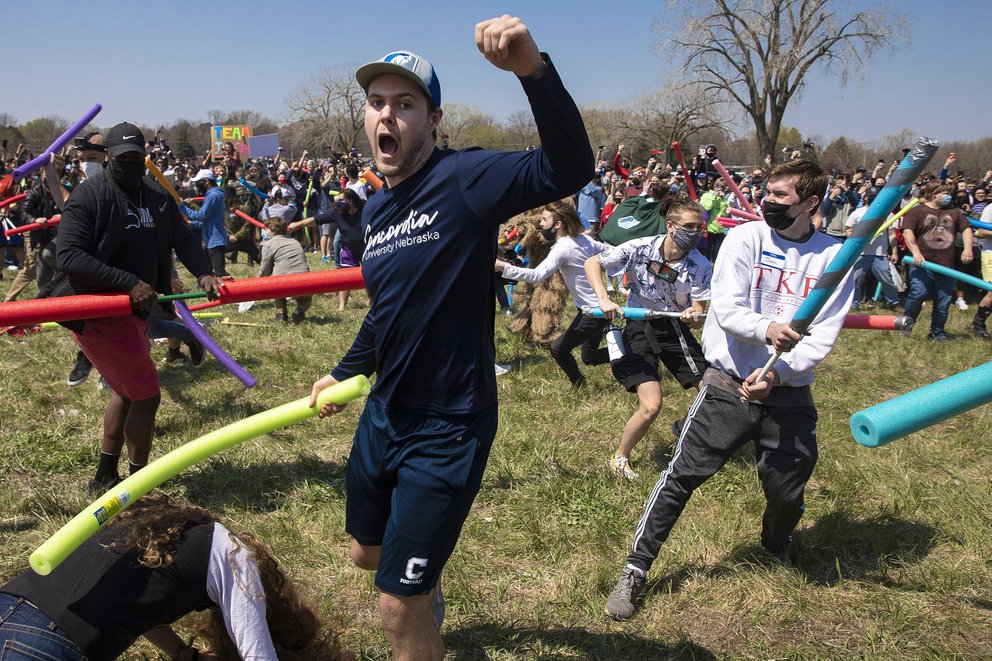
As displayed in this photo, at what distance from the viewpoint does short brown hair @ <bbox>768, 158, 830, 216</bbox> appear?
3670 millimetres

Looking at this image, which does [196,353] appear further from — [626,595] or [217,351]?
[626,595]

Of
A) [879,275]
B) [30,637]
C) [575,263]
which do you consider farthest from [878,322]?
[879,275]

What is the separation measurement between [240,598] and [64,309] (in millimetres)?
2264

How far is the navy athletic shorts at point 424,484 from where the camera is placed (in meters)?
2.53

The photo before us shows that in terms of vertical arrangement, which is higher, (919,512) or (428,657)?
(428,657)

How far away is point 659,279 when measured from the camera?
549cm

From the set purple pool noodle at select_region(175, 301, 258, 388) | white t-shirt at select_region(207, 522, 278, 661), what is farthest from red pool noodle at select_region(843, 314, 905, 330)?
purple pool noodle at select_region(175, 301, 258, 388)

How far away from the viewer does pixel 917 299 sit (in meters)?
10.3

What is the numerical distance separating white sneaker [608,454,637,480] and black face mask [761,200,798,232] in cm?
222

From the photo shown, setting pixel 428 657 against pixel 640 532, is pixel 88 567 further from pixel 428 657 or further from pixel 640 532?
pixel 640 532

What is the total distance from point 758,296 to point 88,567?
3081mm

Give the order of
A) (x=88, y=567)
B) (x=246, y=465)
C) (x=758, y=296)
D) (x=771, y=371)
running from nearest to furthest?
(x=88, y=567) < (x=771, y=371) < (x=758, y=296) < (x=246, y=465)

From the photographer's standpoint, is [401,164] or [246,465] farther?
[246,465]

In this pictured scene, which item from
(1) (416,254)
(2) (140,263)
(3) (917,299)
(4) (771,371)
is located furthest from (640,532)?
(3) (917,299)
